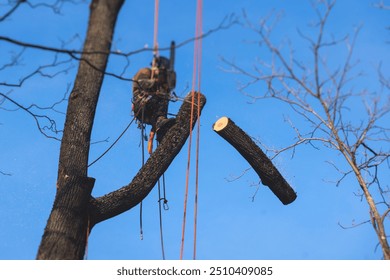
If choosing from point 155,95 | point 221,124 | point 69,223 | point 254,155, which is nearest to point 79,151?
point 69,223

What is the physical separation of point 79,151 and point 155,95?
1.02m

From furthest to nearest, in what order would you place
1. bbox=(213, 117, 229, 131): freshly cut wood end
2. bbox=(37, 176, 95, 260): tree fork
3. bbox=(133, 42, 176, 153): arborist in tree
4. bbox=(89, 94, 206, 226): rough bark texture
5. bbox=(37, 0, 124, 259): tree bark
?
bbox=(213, 117, 229, 131): freshly cut wood end, bbox=(89, 94, 206, 226): rough bark texture, bbox=(133, 42, 176, 153): arborist in tree, bbox=(37, 176, 95, 260): tree fork, bbox=(37, 0, 124, 259): tree bark

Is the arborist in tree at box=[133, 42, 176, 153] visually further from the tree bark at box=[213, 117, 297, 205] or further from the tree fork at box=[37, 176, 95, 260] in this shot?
the tree fork at box=[37, 176, 95, 260]

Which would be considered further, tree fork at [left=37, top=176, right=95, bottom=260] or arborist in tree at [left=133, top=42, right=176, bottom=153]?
arborist in tree at [left=133, top=42, right=176, bottom=153]

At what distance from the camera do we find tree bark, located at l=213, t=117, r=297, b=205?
6.75 m

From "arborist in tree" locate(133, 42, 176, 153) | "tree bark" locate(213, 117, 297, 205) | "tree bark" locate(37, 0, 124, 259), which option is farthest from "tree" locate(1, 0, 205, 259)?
"tree bark" locate(213, 117, 297, 205)

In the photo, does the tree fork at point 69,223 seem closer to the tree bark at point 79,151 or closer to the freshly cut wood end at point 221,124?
the tree bark at point 79,151

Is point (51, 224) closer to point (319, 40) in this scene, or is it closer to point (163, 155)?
point (163, 155)

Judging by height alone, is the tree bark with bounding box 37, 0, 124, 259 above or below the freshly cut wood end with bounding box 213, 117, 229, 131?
below

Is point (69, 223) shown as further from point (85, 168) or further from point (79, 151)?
point (79, 151)

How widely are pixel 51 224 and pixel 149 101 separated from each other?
186 centimetres

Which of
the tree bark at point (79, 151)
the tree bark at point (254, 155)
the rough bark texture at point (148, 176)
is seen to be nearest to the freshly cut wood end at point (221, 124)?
the tree bark at point (254, 155)

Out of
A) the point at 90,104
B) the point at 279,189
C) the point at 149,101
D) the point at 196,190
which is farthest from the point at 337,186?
the point at 90,104
